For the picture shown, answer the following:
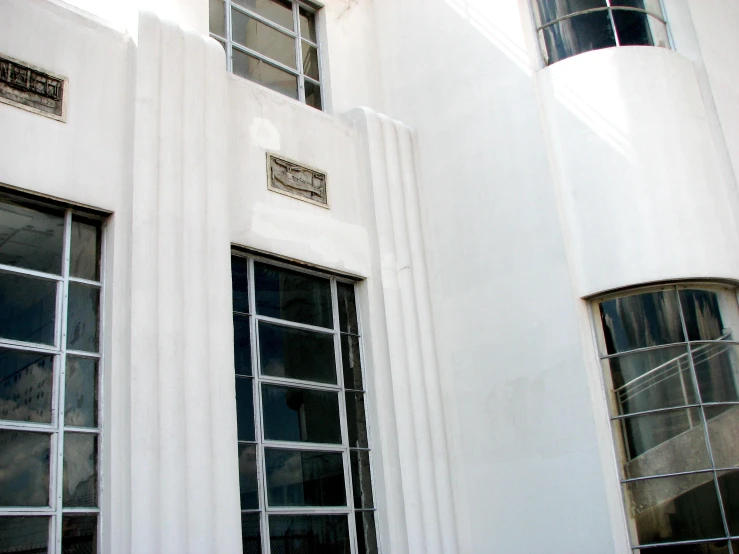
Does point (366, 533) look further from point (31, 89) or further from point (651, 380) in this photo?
point (31, 89)

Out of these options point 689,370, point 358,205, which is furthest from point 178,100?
point 689,370

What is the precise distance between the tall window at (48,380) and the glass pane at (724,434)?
4.65m

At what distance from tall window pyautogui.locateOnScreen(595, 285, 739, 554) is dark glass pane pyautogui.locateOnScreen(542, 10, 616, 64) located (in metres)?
2.44

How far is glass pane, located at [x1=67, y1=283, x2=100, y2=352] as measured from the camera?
6.29 m

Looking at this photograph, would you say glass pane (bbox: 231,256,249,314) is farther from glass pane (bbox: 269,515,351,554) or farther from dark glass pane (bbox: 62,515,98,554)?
dark glass pane (bbox: 62,515,98,554)

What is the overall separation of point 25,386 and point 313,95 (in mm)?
4477

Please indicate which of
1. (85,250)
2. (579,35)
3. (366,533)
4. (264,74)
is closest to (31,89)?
(85,250)

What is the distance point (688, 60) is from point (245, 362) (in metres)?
5.00

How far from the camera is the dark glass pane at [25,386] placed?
583 cm

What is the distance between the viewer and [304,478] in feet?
23.7

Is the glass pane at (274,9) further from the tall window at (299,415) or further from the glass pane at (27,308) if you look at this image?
the glass pane at (27,308)

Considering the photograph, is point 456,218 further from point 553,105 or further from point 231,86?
point 231,86

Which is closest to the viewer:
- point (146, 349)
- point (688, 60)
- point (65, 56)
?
point (146, 349)

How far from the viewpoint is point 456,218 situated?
8664 millimetres
